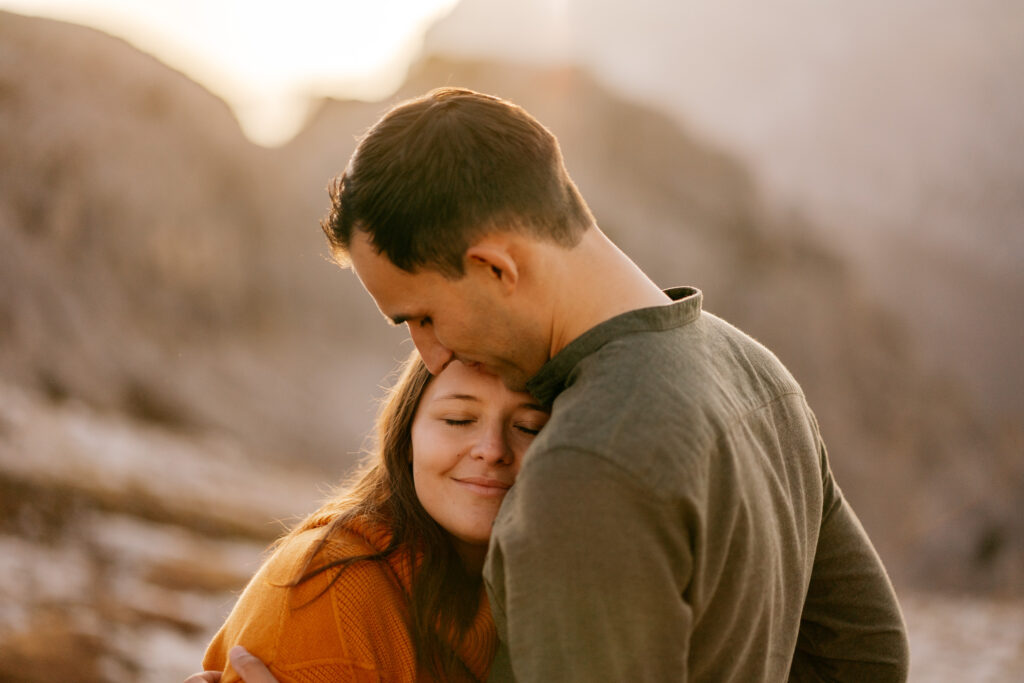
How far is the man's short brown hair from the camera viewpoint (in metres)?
1.25

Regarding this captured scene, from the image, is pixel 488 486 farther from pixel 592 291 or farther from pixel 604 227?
pixel 604 227

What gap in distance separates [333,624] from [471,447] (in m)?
0.39

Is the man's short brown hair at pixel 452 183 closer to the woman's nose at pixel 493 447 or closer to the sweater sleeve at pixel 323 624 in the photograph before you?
the woman's nose at pixel 493 447

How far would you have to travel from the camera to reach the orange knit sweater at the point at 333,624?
1.49 meters

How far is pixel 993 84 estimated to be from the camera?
6.82 m

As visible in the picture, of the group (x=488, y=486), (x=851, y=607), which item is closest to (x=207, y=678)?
(x=488, y=486)

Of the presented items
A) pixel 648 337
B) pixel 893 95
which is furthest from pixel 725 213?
pixel 648 337

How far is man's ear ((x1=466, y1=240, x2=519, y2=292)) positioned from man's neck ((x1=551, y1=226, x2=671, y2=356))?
71 mm

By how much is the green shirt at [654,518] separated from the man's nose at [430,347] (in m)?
0.25

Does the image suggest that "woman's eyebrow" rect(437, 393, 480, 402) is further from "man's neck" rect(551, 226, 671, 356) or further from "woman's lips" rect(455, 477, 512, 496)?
"man's neck" rect(551, 226, 671, 356)

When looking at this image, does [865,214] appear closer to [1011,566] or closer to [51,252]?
[1011,566]

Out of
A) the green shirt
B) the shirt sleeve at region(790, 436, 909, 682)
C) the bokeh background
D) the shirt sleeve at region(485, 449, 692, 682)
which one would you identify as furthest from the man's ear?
the bokeh background

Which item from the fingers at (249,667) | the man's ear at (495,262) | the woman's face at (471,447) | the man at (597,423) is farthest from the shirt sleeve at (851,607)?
the fingers at (249,667)

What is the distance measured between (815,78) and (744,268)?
1680 millimetres
